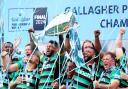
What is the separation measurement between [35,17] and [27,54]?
389 mm

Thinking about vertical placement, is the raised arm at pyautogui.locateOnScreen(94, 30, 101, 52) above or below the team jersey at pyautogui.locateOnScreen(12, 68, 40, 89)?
above

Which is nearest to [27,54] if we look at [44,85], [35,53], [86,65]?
[35,53]

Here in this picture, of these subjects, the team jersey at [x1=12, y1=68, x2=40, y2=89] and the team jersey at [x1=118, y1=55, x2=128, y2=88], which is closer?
the team jersey at [x1=118, y1=55, x2=128, y2=88]

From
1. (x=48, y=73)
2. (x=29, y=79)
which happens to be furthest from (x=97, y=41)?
(x=29, y=79)

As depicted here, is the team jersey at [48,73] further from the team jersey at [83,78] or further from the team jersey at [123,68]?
the team jersey at [123,68]

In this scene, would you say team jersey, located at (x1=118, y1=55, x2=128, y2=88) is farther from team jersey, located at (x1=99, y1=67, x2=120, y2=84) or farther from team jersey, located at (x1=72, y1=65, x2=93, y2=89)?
team jersey, located at (x1=72, y1=65, x2=93, y2=89)

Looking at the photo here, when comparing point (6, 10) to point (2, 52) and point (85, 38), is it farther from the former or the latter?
point (85, 38)

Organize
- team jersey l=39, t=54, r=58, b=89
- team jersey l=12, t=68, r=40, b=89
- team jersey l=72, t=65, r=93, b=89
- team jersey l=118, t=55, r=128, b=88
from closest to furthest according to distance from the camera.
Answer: team jersey l=118, t=55, r=128, b=88 → team jersey l=72, t=65, r=93, b=89 → team jersey l=39, t=54, r=58, b=89 → team jersey l=12, t=68, r=40, b=89

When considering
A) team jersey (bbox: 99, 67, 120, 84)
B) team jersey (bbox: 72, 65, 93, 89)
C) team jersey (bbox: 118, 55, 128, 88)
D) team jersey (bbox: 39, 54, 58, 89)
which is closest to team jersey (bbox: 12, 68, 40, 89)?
team jersey (bbox: 39, 54, 58, 89)

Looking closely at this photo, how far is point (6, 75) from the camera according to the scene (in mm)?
4750

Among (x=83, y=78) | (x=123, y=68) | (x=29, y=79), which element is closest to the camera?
(x=123, y=68)

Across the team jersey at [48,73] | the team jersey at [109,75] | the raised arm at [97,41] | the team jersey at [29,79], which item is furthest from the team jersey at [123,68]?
the team jersey at [29,79]

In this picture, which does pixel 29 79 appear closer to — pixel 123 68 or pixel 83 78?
pixel 83 78

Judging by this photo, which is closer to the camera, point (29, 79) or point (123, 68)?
point (123, 68)
